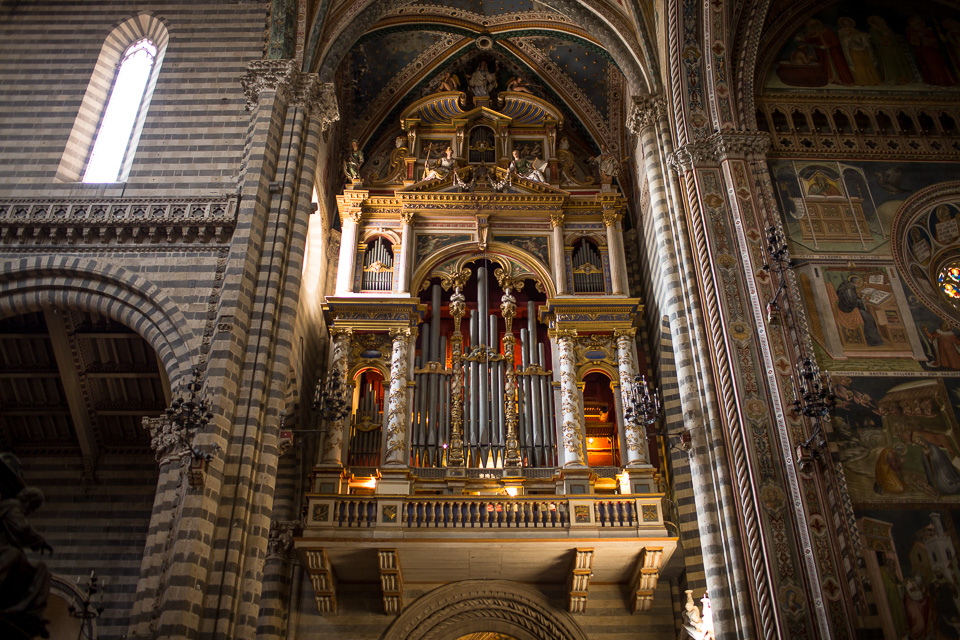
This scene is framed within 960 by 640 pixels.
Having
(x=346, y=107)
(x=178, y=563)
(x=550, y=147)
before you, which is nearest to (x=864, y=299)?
(x=550, y=147)

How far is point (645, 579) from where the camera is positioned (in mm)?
13547

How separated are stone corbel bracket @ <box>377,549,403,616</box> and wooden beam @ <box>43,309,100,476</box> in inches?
228

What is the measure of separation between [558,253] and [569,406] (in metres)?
3.56

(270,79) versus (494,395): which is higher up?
(270,79)

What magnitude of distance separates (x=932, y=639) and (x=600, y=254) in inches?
371

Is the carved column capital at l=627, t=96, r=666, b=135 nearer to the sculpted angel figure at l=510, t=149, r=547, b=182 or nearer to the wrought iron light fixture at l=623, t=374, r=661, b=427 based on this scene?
the sculpted angel figure at l=510, t=149, r=547, b=182

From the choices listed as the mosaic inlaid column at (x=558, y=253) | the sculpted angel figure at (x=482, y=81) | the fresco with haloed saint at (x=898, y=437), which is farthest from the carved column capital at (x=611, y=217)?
the fresco with haloed saint at (x=898, y=437)

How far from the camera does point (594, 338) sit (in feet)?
52.8

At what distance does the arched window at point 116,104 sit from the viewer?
46.3ft

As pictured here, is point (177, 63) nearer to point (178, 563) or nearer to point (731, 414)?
point (178, 563)

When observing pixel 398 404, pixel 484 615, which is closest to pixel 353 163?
pixel 398 404

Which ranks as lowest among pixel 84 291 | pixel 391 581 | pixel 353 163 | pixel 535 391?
pixel 391 581

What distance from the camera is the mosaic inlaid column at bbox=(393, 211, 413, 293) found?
16.5m

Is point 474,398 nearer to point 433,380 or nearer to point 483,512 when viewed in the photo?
point 433,380
